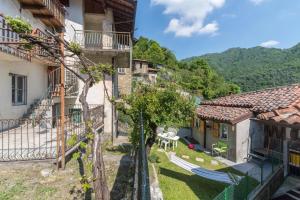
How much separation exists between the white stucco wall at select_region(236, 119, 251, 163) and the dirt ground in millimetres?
9450

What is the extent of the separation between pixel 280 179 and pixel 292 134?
184 cm

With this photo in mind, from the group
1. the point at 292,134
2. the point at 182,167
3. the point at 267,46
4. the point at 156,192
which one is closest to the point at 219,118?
the point at 182,167

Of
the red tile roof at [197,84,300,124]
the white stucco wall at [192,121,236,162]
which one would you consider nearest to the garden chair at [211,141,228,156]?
the white stucco wall at [192,121,236,162]

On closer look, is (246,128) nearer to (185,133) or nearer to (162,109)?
(162,109)

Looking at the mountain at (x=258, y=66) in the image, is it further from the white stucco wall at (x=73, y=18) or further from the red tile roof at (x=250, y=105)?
the white stucco wall at (x=73, y=18)

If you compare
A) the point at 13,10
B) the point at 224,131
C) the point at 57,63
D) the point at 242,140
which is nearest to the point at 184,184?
the point at 242,140

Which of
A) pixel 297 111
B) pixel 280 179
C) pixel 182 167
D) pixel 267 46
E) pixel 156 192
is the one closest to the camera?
pixel 297 111

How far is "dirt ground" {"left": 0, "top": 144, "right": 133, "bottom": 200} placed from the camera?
19.0ft

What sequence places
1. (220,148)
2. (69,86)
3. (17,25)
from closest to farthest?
1. (17,25)
2. (69,86)
3. (220,148)

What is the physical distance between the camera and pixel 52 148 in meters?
7.95

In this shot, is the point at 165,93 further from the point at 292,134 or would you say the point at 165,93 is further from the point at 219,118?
the point at 219,118

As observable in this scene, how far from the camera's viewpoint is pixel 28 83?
1312 centimetres

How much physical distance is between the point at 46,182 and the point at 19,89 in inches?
308

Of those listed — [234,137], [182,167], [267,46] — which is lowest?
[182,167]
